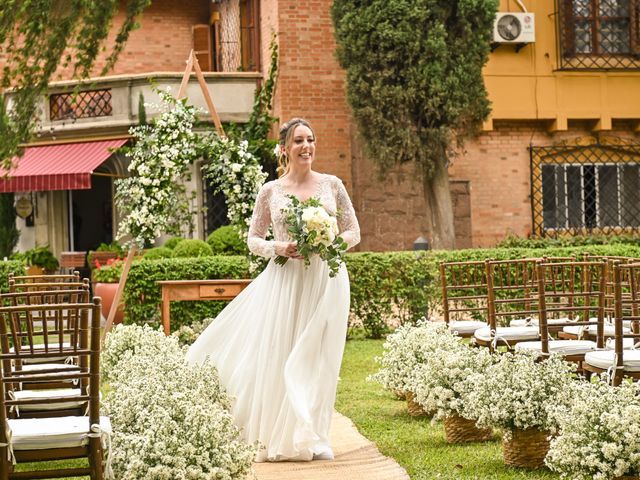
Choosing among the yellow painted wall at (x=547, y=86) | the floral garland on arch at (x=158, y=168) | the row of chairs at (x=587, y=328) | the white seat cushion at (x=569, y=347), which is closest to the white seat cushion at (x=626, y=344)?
the row of chairs at (x=587, y=328)

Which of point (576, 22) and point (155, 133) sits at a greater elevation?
→ point (576, 22)

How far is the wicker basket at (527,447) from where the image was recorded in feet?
21.2

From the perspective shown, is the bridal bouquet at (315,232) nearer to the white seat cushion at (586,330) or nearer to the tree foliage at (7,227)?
the white seat cushion at (586,330)

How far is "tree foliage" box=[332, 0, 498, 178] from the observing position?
59.7 ft

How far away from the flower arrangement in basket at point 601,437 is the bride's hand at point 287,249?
2319 millimetres

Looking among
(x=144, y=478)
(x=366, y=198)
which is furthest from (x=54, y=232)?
(x=144, y=478)

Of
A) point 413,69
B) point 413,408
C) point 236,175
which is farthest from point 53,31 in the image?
point 413,408

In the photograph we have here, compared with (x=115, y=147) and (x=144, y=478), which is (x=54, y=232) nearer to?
(x=115, y=147)

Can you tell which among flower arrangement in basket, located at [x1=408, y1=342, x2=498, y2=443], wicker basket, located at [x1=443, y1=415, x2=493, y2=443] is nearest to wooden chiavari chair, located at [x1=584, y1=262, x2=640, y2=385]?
flower arrangement in basket, located at [x1=408, y1=342, x2=498, y2=443]

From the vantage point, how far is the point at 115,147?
831 inches

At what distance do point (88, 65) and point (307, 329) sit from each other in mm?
8096

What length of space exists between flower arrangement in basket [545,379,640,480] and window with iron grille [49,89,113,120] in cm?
1759

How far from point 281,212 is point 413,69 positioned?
11.2 metres

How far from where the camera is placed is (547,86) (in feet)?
67.8
